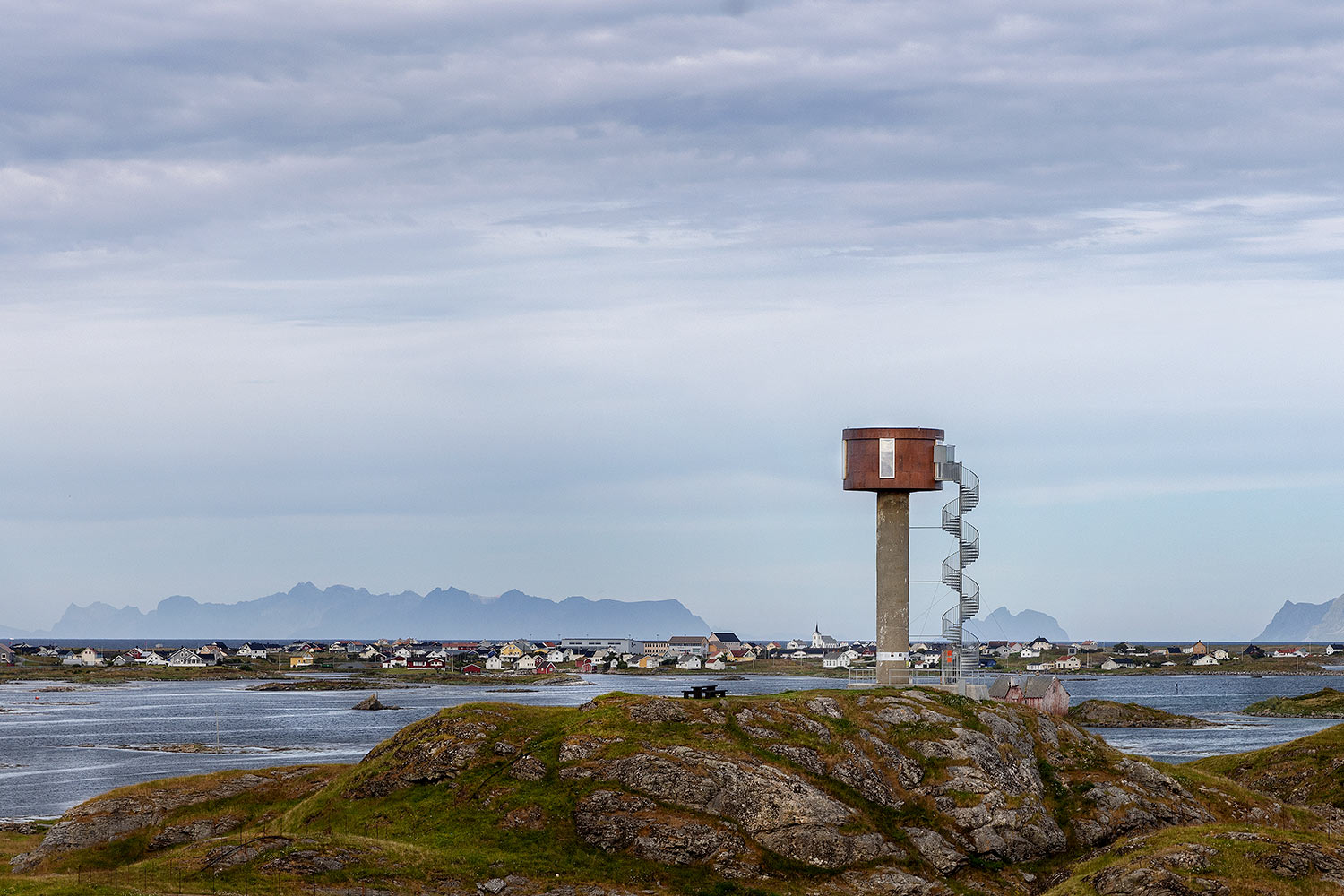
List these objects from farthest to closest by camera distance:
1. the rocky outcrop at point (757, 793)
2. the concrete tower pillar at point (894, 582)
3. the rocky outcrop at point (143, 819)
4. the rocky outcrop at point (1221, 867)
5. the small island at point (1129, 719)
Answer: the small island at point (1129, 719), the concrete tower pillar at point (894, 582), the rocky outcrop at point (143, 819), the rocky outcrop at point (757, 793), the rocky outcrop at point (1221, 867)

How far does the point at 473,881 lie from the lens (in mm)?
55594

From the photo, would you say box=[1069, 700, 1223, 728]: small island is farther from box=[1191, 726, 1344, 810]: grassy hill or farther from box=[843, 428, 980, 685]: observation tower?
box=[843, 428, 980, 685]: observation tower

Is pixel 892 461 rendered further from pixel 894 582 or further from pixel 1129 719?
pixel 1129 719

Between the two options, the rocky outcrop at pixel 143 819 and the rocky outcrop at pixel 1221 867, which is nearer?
the rocky outcrop at pixel 1221 867

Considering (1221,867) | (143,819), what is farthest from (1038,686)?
(143,819)

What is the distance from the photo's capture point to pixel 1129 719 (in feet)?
612

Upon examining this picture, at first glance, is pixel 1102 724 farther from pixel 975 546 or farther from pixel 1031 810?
pixel 1031 810

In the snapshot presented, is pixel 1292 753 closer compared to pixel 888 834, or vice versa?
pixel 888 834

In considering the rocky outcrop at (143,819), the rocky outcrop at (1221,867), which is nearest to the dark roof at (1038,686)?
the rocky outcrop at (1221,867)

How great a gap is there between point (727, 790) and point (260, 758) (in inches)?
3381

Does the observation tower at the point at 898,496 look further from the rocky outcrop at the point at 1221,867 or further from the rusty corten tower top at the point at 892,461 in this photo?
the rocky outcrop at the point at 1221,867

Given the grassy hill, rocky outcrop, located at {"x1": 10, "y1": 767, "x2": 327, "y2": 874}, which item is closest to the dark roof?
the grassy hill

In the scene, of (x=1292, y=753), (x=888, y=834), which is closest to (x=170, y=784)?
(x=888, y=834)

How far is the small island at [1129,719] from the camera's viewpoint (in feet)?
604
